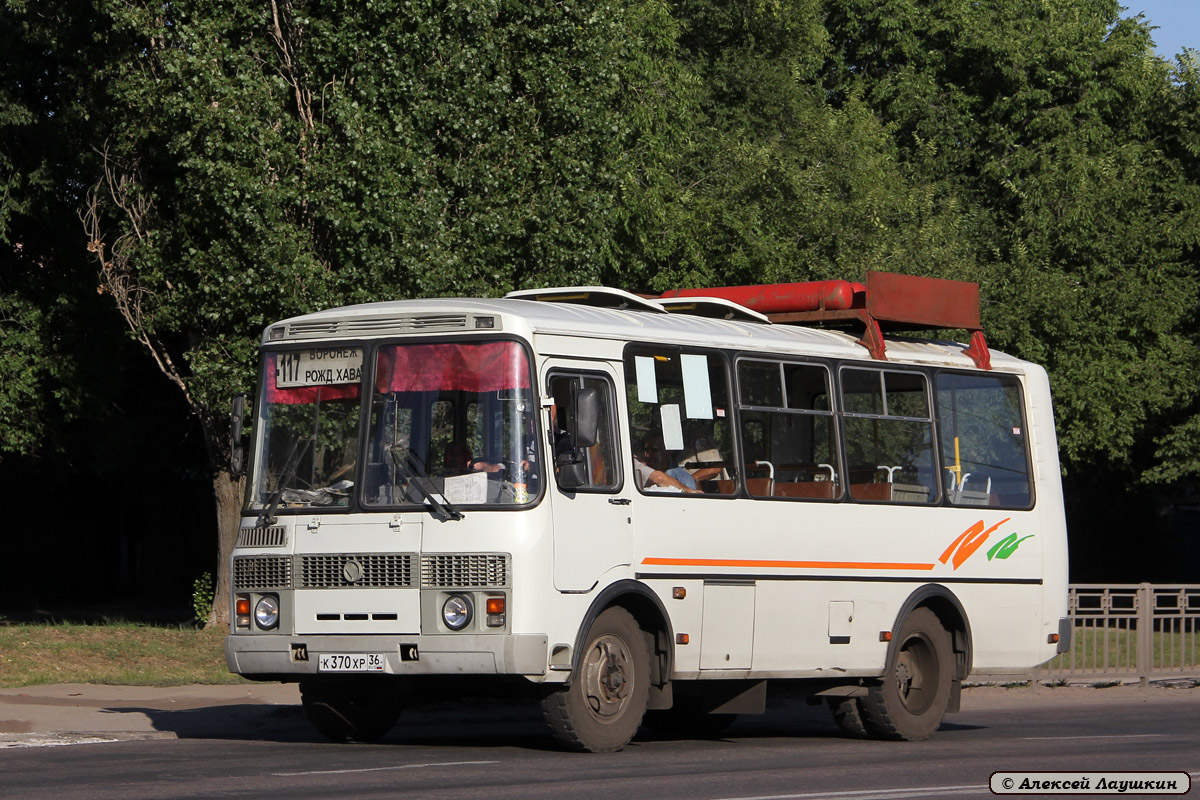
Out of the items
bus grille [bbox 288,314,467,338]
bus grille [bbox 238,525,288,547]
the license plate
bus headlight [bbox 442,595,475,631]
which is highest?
bus grille [bbox 288,314,467,338]

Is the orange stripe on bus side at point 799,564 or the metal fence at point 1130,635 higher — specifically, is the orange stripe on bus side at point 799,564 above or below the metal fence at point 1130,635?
above

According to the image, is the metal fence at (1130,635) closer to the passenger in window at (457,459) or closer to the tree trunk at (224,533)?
the tree trunk at (224,533)

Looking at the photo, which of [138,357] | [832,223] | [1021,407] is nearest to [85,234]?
[138,357]

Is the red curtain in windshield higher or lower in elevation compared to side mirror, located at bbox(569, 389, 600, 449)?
higher

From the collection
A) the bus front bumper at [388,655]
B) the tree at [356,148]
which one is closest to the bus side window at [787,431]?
the bus front bumper at [388,655]

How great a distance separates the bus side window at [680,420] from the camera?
→ 39.4 ft

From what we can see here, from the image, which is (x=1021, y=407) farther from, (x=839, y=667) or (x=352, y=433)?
(x=352, y=433)

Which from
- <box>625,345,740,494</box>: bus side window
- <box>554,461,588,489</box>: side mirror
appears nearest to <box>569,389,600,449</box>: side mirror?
<box>554,461,588,489</box>: side mirror

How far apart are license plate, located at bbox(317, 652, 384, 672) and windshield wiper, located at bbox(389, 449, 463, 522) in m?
0.99

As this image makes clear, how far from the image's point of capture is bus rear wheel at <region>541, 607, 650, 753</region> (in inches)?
438

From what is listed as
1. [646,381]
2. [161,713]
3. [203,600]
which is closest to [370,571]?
[646,381]

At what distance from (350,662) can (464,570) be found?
1.00 m

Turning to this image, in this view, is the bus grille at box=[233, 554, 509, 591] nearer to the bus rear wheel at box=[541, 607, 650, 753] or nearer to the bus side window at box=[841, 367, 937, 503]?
the bus rear wheel at box=[541, 607, 650, 753]

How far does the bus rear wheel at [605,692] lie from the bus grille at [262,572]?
1931 mm
